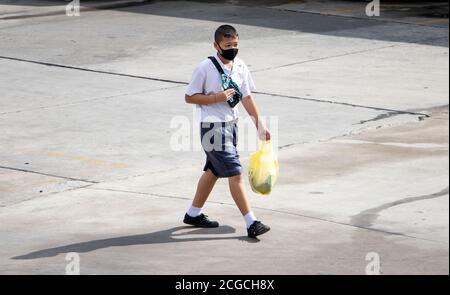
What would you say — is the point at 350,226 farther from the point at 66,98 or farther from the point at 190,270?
the point at 66,98

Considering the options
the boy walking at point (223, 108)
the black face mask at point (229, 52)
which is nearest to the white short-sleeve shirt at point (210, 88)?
the boy walking at point (223, 108)

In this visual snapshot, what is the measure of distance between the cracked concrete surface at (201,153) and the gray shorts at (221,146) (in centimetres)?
56

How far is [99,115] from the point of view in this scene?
15.1 meters

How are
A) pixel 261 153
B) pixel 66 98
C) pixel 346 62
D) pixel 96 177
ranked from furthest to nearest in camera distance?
1. pixel 346 62
2. pixel 66 98
3. pixel 96 177
4. pixel 261 153

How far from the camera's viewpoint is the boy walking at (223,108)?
10.0 meters

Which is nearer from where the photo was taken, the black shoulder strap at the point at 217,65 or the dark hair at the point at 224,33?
the dark hair at the point at 224,33

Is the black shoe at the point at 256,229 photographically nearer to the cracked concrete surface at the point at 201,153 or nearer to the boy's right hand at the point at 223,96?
the cracked concrete surface at the point at 201,153

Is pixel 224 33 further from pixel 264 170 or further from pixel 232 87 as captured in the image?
pixel 264 170

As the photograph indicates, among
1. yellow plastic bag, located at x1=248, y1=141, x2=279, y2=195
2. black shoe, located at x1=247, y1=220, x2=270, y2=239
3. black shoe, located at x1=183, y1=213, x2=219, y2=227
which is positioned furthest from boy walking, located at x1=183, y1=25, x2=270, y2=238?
black shoe, located at x1=183, y1=213, x2=219, y2=227

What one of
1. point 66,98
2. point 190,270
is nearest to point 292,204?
point 190,270

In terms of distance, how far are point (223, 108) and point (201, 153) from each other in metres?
3.11

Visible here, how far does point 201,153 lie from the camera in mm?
13203

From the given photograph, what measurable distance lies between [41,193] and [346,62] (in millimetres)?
7759

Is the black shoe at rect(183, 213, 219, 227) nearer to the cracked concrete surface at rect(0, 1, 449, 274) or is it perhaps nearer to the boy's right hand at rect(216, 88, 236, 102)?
the cracked concrete surface at rect(0, 1, 449, 274)
